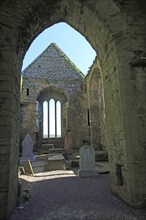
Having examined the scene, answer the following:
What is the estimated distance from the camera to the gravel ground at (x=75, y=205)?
10.0ft

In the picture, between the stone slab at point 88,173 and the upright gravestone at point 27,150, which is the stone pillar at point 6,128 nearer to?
the stone slab at point 88,173

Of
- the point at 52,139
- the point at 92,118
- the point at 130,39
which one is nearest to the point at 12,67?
the point at 130,39

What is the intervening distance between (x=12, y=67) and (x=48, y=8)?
196cm

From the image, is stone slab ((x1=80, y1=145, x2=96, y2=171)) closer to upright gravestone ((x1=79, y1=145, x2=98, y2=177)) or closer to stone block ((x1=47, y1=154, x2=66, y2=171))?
upright gravestone ((x1=79, y1=145, x2=98, y2=177))

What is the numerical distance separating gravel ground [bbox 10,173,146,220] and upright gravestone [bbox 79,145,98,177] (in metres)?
1.46

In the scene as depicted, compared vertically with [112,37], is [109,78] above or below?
below

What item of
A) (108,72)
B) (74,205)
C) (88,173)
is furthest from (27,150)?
(108,72)

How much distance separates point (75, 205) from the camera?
11.9 feet

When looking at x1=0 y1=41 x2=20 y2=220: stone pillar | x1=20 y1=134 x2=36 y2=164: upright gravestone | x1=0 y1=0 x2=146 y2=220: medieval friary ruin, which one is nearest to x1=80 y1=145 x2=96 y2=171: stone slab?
x1=0 y1=0 x2=146 y2=220: medieval friary ruin

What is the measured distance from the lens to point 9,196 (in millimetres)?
3078

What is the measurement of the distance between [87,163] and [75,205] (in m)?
3.32

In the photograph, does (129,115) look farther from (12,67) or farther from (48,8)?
(48,8)

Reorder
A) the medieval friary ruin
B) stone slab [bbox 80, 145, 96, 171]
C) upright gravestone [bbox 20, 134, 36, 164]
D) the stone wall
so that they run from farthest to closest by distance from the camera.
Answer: the stone wall < upright gravestone [bbox 20, 134, 36, 164] < stone slab [bbox 80, 145, 96, 171] < the medieval friary ruin

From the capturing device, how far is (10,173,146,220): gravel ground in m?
3.06
